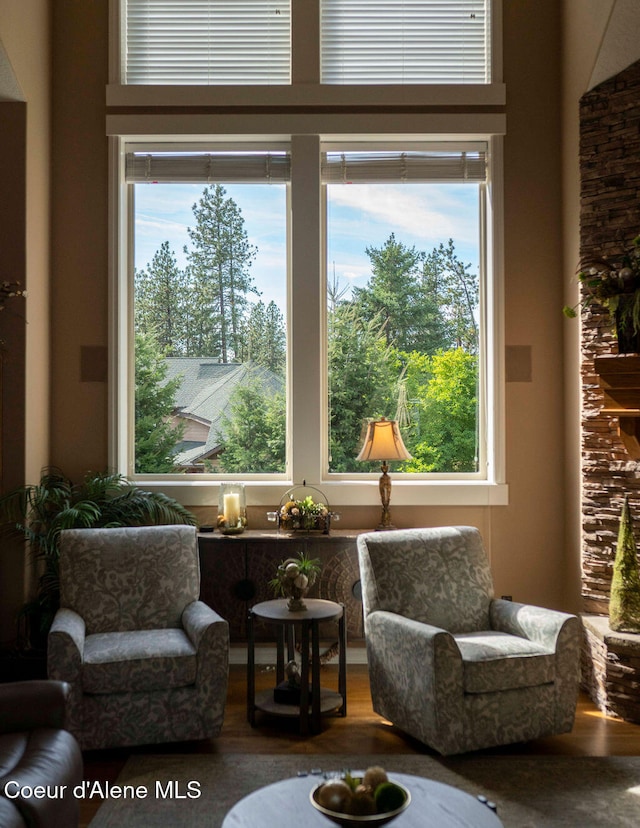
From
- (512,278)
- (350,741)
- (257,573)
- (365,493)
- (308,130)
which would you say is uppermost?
(308,130)

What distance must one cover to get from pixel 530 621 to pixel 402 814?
1652 millimetres

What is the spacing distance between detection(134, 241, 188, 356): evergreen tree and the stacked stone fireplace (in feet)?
7.77

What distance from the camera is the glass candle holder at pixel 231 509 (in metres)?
4.52

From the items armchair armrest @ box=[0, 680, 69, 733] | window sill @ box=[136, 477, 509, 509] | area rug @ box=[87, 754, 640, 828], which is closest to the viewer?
armchair armrest @ box=[0, 680, 69, 733]

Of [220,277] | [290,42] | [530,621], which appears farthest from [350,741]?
[290,42]

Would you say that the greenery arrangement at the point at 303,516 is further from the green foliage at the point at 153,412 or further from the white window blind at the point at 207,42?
the white window blind at the point at 207,42

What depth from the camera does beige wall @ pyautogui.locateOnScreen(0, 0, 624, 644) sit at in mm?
4773

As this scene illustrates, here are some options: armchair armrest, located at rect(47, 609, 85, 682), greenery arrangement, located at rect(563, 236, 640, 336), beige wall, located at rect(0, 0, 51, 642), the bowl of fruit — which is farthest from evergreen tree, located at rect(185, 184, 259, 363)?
the bowl of fruit

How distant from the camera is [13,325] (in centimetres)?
442

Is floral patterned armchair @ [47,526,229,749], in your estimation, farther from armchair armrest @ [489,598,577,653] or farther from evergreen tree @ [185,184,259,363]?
evergreen tree @ [185,184,259,363]

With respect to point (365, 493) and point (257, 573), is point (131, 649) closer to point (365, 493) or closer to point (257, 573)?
point (257, 573)

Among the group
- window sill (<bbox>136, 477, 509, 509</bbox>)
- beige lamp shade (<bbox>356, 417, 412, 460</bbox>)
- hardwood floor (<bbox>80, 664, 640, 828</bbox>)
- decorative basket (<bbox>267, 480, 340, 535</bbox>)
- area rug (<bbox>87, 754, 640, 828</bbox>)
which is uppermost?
beige lamp shade (<bbox>356, 417, 412, 460</bbox>)

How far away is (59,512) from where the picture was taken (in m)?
4.29

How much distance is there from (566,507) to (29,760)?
131 inches
